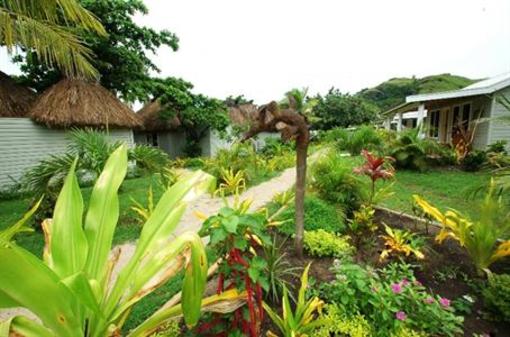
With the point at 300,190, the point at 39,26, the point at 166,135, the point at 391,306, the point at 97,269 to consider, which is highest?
the point at 39,26

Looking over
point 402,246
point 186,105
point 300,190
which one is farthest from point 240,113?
point 402,246

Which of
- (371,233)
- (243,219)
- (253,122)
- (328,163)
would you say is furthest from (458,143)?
(243,219)

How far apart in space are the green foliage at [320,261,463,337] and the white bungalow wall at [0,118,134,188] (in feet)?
24.3

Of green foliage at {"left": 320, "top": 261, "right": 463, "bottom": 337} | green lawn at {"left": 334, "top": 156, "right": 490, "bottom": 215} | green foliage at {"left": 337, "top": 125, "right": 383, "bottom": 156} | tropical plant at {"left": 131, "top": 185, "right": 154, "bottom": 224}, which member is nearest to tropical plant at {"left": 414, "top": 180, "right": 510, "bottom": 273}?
green foliage at {"left": 320, "top": 261, "right": 463, "bottom": 337}

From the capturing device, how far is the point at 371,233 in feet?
10.7

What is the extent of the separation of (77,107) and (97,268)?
9725mm

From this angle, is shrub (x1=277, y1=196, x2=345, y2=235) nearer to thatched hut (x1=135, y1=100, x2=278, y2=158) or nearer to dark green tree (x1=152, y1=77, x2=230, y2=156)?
thatched hut (x1=135, y1=100, x2=278, y2=158)

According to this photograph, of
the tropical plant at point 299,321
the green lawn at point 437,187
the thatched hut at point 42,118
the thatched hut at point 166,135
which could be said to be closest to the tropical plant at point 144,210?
the tropical plant at point 299,321

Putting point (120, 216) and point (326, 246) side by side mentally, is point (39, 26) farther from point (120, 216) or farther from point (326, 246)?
point (326, 246)

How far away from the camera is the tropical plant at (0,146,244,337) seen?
87 centimetres

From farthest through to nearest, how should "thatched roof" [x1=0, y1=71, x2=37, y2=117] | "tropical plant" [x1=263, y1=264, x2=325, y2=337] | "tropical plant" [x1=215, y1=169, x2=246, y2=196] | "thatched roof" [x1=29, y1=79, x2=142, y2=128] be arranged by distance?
"thatched roof" [x1=29, y1=79, x2=142, y2=128] → "thatched roof" [x1=0, y1=71, x2=37, y2=117] → "tropical plant" [x1=215, y1=169, x2=246, y2=196] → "tropical plant" [x1=263, y1=264, x2=325, y2=337]

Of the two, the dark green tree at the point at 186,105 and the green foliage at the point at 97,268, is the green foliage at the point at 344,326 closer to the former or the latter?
the green foliage at the point at 97,268

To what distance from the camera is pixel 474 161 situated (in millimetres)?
7715

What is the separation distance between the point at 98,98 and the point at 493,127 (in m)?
14.7
